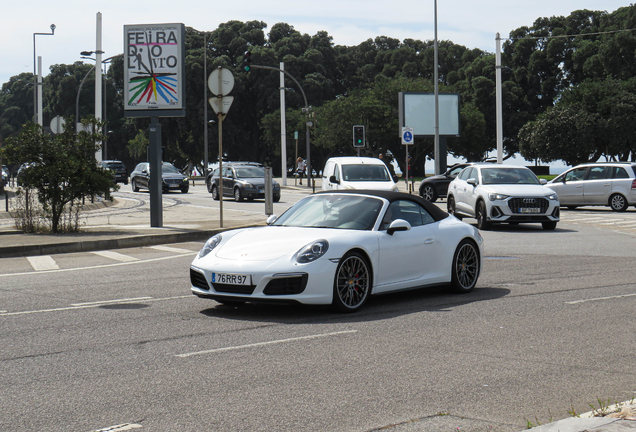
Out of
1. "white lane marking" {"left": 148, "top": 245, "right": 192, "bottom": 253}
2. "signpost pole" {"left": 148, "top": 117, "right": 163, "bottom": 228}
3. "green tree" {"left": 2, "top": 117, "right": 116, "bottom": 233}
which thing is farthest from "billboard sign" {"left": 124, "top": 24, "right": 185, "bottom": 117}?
"white lane marking" {"left": 148, "top": 245, "right": 192, "bottom": 253}

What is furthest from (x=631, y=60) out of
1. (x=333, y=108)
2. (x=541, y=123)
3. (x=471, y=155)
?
(x=333, y=108)

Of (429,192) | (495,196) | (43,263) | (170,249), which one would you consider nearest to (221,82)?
(170,249)

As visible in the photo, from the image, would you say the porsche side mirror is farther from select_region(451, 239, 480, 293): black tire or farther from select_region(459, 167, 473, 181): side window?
select_region(459, 167, 473, 181): side window

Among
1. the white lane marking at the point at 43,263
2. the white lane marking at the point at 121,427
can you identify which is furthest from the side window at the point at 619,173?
the white lane marking at the point at 121,427

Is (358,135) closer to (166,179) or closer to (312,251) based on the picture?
(166,179)

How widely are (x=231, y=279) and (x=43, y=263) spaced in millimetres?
6386

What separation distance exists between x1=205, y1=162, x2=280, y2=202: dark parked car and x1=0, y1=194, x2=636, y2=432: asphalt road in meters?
22.9

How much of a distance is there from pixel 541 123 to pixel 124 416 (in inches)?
2298

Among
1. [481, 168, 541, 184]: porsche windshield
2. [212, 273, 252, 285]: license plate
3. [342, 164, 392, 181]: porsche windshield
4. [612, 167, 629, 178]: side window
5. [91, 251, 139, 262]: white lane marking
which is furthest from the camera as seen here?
[612, 167, 629, 178]: side window

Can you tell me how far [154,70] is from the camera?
19359mm

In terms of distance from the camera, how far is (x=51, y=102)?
97.1m

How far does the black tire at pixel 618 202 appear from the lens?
87.2 ft

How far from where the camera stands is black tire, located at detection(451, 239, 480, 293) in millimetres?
9695

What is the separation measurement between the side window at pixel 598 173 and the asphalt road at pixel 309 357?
1720 cm
